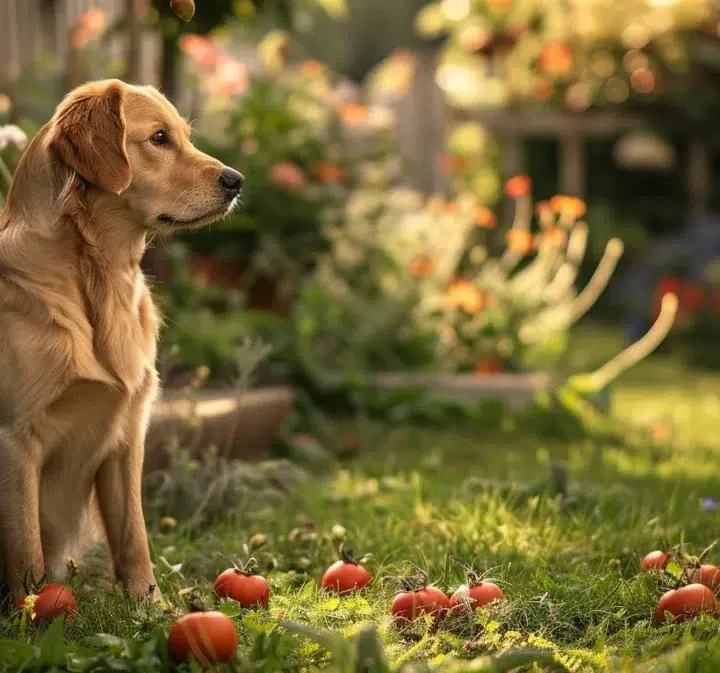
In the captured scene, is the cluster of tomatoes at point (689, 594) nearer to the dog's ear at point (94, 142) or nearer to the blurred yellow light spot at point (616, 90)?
the dog's ear at point (94, 142)

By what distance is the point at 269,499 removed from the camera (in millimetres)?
3965

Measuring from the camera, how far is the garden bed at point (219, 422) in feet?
13.0

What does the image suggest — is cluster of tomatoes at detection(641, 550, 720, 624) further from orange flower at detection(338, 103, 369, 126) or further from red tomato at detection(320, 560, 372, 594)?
orange flower at detection(338, 103, 369, 126)

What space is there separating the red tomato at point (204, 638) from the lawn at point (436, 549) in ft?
0.16

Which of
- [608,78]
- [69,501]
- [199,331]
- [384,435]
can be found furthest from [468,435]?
[608,78]

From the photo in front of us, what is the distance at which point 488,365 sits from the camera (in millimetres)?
6727

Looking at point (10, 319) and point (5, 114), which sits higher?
point (5, 114)

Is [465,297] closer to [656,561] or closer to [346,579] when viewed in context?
[656,561]

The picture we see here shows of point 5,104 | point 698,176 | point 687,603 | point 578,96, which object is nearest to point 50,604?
point 687,603

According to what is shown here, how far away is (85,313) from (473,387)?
11.8 feet

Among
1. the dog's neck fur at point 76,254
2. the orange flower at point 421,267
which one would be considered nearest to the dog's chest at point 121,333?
the dog's neck fur at point 76,254

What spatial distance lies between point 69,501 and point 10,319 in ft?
1.74

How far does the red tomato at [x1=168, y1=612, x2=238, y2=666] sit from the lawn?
49mm

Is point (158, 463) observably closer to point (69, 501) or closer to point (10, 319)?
point (69, 501)
